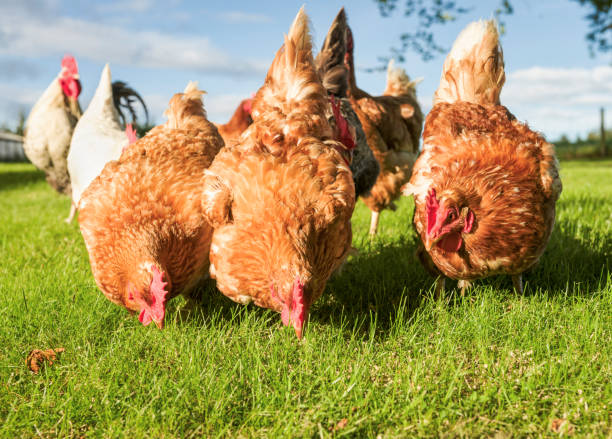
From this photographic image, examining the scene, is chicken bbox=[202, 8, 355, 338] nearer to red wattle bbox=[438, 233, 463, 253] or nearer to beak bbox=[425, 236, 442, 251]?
beak bbox=[425, 236, 442, 251]

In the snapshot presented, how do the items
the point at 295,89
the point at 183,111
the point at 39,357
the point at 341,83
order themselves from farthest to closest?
the point at 341,83, the point at 183,111, the point at 295,89, the point at 39,357

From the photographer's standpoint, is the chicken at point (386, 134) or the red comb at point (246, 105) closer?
the chicken at point (386, 134)

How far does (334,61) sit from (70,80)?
379cm

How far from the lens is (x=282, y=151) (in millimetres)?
2367

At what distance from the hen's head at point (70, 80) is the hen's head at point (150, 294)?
178 inches

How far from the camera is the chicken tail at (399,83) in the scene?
5879 millimetres

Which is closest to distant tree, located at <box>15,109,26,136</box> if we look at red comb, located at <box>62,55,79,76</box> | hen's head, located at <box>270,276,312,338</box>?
red comb, located at <box>62,55,79,76</box>

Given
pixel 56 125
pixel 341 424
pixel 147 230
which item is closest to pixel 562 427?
pixel 341 424

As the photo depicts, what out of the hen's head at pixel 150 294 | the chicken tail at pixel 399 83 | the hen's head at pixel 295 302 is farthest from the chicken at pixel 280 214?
the chicken tail at pixel 399 83

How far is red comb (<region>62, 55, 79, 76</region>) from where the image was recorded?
582cm

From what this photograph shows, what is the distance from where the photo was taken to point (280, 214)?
2.13 m

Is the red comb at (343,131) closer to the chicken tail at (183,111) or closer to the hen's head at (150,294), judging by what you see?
the chicken tail at (183,111)

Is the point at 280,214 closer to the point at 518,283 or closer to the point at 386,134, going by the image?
the point at 518,283

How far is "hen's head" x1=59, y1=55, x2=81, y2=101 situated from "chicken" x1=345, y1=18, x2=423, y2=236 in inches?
140
